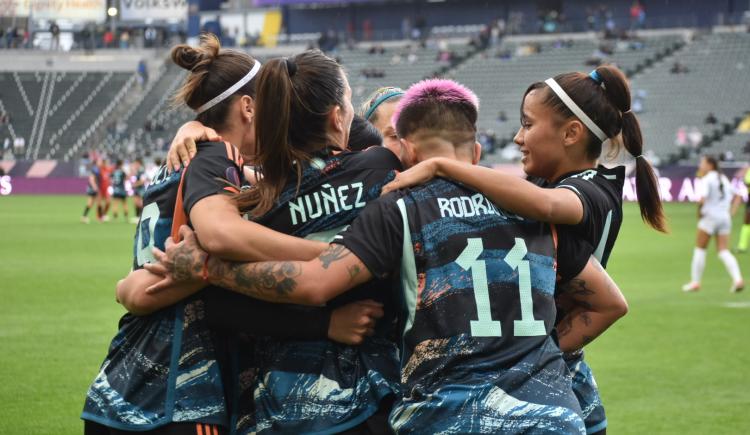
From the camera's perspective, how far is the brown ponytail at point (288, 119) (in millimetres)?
3545

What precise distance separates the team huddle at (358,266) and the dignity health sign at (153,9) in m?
64.3

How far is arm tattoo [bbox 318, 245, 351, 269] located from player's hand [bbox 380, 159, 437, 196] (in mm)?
251

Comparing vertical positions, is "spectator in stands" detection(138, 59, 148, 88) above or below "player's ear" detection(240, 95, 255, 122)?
below

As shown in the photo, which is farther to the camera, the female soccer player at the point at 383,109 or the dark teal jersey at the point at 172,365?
the female soccer player at the point at 383,109

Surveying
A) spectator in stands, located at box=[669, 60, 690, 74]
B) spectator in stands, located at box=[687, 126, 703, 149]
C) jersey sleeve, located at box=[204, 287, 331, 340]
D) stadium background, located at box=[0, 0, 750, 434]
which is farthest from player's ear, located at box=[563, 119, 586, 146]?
spectator in stands, located at box=[669, 60, 690, 74]

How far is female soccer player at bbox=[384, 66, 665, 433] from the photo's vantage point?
371cm

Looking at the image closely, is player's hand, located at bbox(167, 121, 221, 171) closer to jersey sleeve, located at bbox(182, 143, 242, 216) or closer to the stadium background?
jersey sleeve, located at bbox(182, 143, 242, 216)

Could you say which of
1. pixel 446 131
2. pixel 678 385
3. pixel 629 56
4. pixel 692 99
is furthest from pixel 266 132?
pixel 629 56

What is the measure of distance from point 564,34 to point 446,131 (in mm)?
57769

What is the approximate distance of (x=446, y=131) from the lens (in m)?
3.50

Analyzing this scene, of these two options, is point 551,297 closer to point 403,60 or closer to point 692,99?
point 692,99

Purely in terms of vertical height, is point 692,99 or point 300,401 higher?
point 300,401

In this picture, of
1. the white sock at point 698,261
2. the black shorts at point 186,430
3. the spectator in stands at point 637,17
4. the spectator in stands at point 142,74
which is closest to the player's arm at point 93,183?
the white sock at point 698,261

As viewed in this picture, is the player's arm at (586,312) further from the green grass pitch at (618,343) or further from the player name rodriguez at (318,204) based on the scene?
the green grass pitch at (618,343)
